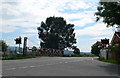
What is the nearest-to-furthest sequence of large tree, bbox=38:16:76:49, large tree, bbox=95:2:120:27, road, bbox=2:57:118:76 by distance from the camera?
road, bbox=2:57:118:76, large tree, bbox=95:2:120:27, large tree, bbox=38:16:76:49

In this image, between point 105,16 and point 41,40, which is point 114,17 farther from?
point 41,40

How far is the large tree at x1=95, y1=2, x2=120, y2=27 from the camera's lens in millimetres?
28266

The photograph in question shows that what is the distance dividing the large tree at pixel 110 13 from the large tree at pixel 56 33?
6472 centimetres

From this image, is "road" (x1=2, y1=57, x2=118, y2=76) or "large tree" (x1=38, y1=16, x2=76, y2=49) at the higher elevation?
"large tree" (x1=38, y1=16, x2=76, y2=49)

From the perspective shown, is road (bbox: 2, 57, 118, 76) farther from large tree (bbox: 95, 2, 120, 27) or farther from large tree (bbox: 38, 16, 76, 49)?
large tree (bbox: 38, 16, 76, 49)

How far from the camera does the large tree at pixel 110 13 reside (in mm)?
28266

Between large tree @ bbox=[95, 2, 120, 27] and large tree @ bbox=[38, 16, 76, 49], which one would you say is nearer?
large tree @ bbox=[95, 2, 120, 27]

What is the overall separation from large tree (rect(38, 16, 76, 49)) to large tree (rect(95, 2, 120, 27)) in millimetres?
64715

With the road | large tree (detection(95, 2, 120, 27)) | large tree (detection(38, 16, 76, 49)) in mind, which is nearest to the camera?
the road

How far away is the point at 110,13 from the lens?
28703mm

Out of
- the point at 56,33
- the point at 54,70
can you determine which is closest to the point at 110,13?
the point at 54,70

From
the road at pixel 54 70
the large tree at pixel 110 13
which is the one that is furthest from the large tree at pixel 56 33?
the road at pixel 54 70

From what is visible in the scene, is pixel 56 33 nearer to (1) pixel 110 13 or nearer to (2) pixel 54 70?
(1) pixel 110 13

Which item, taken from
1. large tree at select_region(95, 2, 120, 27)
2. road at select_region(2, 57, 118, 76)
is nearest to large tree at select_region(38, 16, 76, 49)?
large tree at select_region(95, 2, 120, 27)
